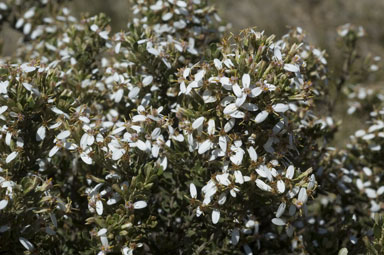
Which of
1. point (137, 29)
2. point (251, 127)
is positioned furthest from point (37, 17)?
point (251, 127)

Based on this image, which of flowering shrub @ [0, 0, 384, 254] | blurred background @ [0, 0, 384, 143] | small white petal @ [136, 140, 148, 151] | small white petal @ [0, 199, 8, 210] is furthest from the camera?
blurred background @ [0, 0, 384, 143]

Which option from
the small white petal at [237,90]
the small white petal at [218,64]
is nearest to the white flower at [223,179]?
the small white petal at [237,90]

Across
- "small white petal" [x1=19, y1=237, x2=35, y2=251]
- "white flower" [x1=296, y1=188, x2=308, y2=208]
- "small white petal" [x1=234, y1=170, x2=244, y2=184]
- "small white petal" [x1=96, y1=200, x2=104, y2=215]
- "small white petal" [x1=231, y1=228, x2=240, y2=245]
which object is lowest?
"small white petal" [x1=231, y1=228, x2=240, y2=245]

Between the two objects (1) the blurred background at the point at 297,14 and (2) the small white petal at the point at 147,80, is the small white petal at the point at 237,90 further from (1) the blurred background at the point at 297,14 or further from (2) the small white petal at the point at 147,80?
(1) the blurred background at the point at 297,14

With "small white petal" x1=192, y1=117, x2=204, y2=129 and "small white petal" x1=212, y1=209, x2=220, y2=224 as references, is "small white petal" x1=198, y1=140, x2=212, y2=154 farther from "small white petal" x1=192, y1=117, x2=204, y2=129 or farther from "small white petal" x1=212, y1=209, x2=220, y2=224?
"small white petal" x1=212, y1=209, x2=220, y2=224

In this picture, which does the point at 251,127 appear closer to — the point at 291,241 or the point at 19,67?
the point at 291,241

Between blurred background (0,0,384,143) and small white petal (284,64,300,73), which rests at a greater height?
small white petal (284,64,300,73)

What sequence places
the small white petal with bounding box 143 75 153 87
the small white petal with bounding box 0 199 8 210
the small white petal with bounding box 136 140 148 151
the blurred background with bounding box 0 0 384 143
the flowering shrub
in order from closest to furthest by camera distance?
1. the small white petal with bounding box 0 199 8 210
2. the flowering shrub
3. the small white petal with bounding box 136 140 148 151
4. the small white petal with bounding box 143 75 153 87
5. the blurred background with bounding box 0 0 384 143

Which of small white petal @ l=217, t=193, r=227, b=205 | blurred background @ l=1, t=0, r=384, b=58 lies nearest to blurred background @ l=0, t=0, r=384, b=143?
blurred background @ l=1, t=0, r=384, b=58
